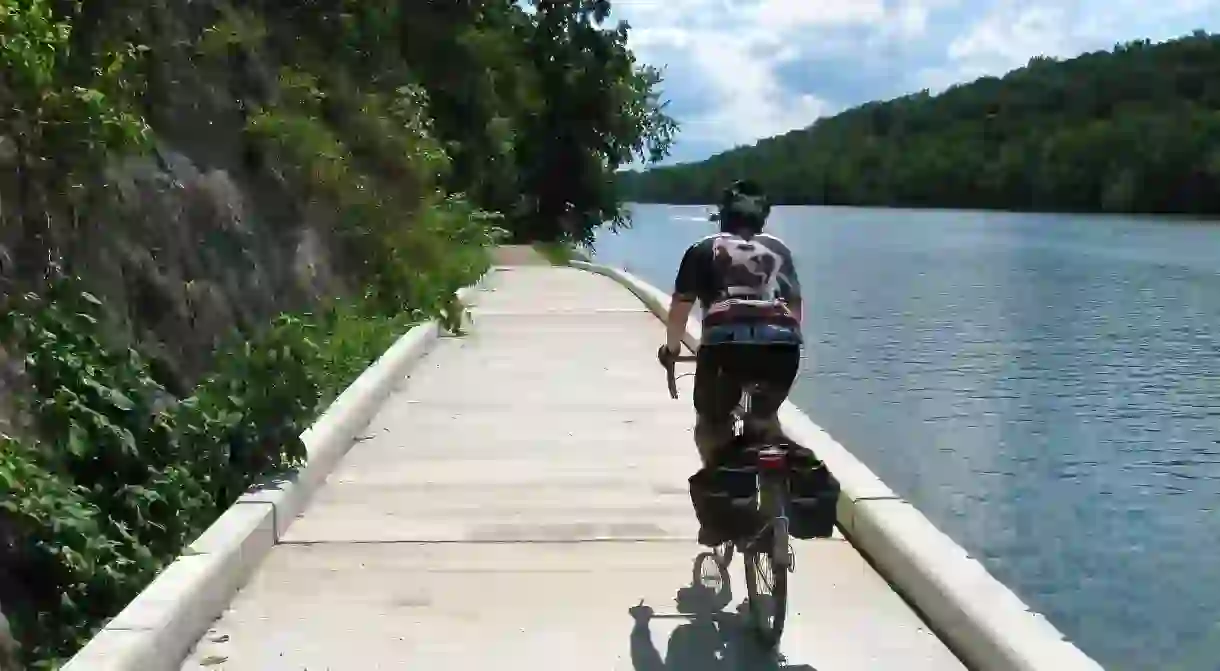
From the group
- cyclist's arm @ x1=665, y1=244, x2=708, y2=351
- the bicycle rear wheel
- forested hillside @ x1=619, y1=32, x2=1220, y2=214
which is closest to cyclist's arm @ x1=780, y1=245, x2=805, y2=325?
cyclist's arm @ x1=665, y1=244, x2=708, y2=351

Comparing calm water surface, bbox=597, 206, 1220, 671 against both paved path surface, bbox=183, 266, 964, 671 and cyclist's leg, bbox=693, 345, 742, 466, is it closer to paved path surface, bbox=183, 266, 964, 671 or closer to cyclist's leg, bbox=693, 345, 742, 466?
paved path surface, bbox=183, 266, 964, 671

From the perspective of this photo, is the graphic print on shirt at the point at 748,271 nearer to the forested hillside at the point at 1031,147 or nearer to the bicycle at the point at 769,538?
the bicycle at the point at 769,538

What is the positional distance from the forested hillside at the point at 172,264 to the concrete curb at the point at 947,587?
3111 millimetres

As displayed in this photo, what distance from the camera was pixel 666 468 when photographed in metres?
9.27

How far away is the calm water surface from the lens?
1002cm

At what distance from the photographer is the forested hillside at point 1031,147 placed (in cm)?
10669

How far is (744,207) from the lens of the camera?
5805 mm

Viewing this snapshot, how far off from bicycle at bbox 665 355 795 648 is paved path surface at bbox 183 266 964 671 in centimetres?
17

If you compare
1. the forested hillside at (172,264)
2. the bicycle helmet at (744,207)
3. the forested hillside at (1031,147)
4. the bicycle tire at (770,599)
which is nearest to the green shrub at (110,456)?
the forested hillside at (172,264)

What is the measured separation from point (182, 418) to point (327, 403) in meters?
2.88

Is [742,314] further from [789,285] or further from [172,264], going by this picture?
[172,264]

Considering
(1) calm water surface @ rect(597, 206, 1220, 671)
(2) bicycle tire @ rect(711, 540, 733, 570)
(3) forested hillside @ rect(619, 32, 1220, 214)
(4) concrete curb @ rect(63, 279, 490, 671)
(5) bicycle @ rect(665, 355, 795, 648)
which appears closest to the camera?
(4) concrete curb @ rect(63, 279, 490, 671)

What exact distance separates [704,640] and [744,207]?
1.76m

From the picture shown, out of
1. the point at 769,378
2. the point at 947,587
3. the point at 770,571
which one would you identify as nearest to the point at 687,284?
the point at 769,378
